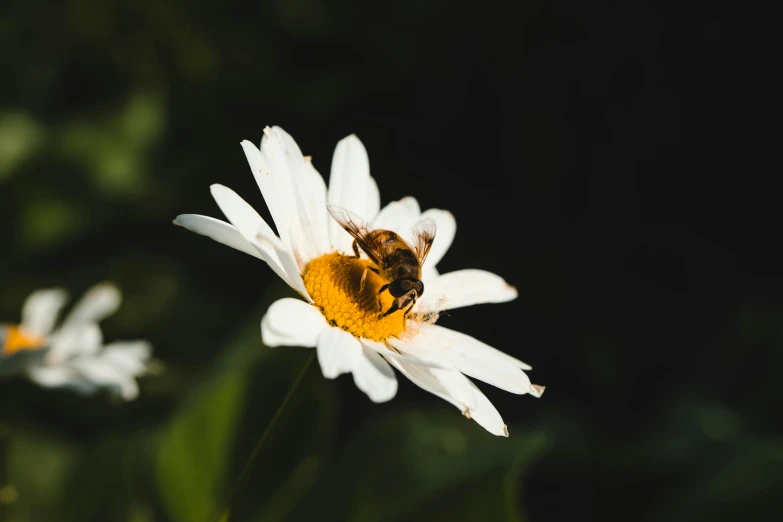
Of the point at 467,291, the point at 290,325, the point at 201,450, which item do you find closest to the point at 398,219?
the point at 467,291

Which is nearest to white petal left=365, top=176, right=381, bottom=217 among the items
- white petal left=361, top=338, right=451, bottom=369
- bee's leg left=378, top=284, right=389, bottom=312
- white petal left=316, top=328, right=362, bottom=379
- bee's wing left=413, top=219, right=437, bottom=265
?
bee's wing left=413, top=219, right=437, bottom=265

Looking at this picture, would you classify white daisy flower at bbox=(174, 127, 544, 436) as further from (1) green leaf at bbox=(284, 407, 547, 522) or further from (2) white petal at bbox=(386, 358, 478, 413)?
(1) green leaf at bbox=(284, 407, 547, 522)

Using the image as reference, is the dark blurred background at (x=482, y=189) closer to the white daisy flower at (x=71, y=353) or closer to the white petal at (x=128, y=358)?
the white daisy flower at (x=71, y=353)

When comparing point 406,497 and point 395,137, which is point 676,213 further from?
point 406,497

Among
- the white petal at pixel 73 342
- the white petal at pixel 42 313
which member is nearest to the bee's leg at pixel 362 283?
the white petal at pixel 73 342

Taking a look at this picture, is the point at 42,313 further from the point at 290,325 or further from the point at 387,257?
the point at 290,325

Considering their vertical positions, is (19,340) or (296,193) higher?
(296,193)
